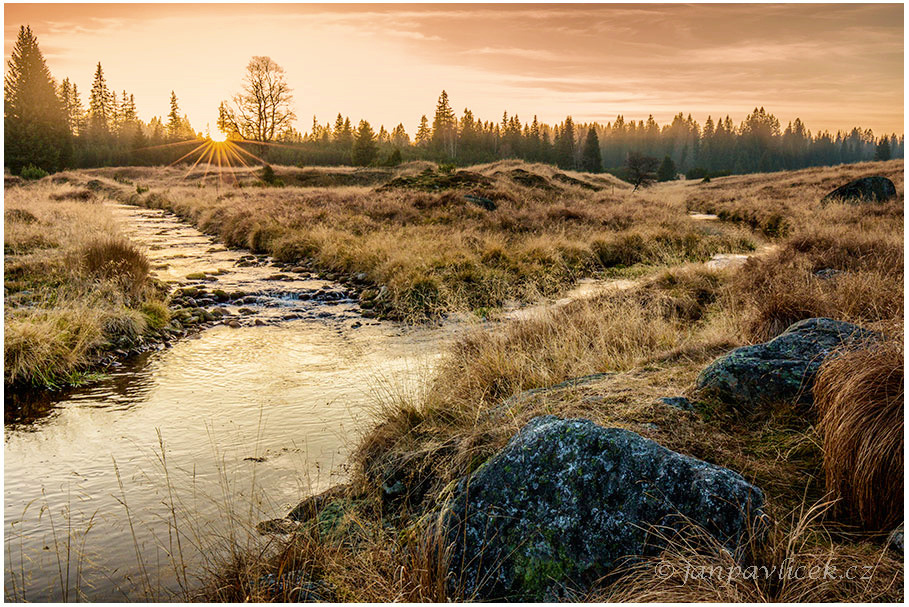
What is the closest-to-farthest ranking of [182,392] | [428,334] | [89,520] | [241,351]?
[89,520] → [182,392] → [241,351] → [428,334]

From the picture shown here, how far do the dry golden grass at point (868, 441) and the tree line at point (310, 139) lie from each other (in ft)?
21.3

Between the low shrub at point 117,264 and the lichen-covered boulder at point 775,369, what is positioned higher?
the low shrub at point 117,264

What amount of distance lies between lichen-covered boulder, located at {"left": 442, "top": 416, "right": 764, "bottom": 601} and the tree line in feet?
24.8

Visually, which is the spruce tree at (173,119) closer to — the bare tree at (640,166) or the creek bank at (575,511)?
the bare tree at (640,166)

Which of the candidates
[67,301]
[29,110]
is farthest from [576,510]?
[29,110]

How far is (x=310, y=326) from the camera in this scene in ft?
34.6

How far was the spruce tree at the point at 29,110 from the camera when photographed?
172 feet

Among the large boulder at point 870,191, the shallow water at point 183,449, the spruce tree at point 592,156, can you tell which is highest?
the spruce tree at point 592,156

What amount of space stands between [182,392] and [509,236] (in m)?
13.1

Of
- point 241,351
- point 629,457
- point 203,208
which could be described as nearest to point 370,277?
point 241,351

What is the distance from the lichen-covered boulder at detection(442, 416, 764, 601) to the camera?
268 cm

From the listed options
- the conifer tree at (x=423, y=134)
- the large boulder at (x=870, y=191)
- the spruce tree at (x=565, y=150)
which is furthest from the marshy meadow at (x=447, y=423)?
the conifer tree at (x=423, y=134)

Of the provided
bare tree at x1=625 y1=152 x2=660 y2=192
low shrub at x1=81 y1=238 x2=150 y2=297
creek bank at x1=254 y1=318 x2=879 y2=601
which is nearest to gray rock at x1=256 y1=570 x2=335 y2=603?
creek bank at x1=254 y1=318 x2=879 y2=601

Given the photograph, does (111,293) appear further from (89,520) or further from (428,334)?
(89,520)
